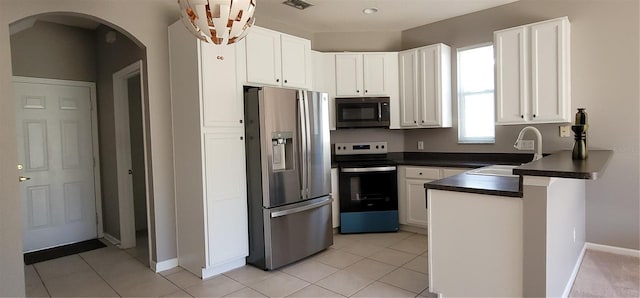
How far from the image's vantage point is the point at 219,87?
9.50 ft

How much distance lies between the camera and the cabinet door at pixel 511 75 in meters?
3.36

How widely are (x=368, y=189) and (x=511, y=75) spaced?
1.96 metres

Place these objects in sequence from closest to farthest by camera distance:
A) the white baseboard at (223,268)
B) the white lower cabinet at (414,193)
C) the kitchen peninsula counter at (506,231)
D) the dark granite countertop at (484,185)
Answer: the kitchen peninsula counter at (506,231) → the dark granite countertop at (484,185) → the white baseboard at (223,268) → the white lower cabinet at (414,193)

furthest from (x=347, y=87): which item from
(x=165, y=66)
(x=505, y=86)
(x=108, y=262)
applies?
(x=108, y=262)

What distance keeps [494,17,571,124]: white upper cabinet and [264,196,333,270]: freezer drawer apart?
82.5 inches

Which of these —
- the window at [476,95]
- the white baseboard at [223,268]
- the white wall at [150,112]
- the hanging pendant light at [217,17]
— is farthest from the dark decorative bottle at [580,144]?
the white wall at [150,112]

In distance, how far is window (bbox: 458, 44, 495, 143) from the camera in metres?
3.95

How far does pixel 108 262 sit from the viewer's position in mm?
3391

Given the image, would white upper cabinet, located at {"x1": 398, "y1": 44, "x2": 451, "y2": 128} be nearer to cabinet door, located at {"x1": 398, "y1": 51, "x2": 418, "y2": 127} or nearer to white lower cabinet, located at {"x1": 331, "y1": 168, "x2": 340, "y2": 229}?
cabinet door, located at {"x1": 398, "y1": 51, "x2": 418, "y2": 127}

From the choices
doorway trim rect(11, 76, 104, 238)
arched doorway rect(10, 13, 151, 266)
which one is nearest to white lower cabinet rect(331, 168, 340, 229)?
arched doorway rect(10, 13, 151, 266)

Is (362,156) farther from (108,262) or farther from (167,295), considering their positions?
(108,262)

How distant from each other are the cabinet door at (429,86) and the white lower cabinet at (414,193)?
0.62 metres

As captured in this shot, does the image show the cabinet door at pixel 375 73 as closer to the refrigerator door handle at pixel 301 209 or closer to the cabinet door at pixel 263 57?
the cabinet door at pixel 263 57

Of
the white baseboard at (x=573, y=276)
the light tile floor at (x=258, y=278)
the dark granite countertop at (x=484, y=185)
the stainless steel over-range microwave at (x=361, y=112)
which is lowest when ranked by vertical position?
the light tile floor at (x=258, y=278)
